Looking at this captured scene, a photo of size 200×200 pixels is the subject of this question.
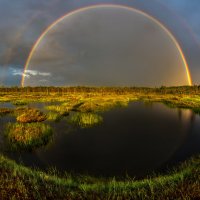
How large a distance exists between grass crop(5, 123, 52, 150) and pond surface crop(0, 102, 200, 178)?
2.55 feet

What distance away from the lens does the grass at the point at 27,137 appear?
20.2m

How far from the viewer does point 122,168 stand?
16.8m

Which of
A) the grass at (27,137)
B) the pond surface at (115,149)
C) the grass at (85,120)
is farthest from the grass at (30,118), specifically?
the grass at (27,137)

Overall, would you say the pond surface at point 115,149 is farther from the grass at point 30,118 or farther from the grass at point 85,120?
the grass at point 30,118

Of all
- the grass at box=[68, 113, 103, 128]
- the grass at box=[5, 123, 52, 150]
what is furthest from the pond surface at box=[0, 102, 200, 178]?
the grass at box=[68, 113, 103, 128]

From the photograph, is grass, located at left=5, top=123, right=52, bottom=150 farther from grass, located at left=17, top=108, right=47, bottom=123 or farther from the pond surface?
grass, located at left=17, top=108, right=47, bottom=123

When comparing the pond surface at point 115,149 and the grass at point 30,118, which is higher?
the grass at point 30,118

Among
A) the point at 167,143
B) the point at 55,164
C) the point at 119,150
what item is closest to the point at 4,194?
the point at 55,164

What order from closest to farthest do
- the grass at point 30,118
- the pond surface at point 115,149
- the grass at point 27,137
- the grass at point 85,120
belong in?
the pond surface at point 115,149 → the grass at point 27,137 → the grass at point 30,118 → the grass at point 85,120

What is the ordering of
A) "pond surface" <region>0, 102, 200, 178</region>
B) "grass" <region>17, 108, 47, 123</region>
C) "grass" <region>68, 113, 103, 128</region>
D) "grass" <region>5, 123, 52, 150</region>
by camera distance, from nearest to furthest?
"pond surface" <region>0, 102, 200, 178</region>
"grass" <region>5, 123, 52, 150</region>
"grass" <region>17, 108, 47, 123</region>
"grass" <region>68, 113, 103, 128</region>

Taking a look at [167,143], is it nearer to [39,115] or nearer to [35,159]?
[35,159]

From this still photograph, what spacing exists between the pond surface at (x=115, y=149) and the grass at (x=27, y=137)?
0.78 m

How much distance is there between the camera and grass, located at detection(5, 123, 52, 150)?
20.2 meters

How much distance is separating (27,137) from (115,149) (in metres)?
7.28
